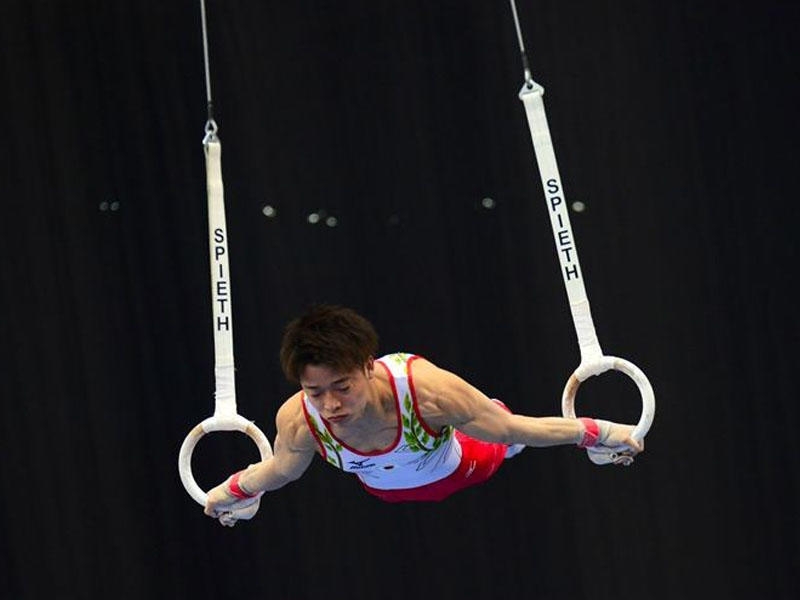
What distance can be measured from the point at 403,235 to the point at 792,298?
1360 millimetres

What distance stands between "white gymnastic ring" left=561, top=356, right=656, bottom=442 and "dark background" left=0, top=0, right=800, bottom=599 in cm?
134

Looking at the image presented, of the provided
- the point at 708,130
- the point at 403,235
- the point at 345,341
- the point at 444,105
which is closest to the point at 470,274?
the point at 403,235

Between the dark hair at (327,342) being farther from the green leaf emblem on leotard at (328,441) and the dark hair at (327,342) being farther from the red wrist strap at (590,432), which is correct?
the red wrist strap at (590,432)

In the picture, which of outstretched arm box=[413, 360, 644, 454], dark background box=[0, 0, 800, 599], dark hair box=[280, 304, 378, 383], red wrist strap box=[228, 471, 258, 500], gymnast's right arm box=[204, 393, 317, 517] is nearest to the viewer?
dark hair box=[280, 304, 378, 383]

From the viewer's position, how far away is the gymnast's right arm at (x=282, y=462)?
332 cm

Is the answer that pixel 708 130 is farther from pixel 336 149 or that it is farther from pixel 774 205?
pixel 336 149

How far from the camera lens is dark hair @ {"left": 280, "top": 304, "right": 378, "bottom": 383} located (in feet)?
9.84

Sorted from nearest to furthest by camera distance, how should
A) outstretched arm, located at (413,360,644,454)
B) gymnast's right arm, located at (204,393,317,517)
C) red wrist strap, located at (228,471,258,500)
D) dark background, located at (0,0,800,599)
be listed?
1. outstretched arm, located at (413,360,644,454)
2. gymnast's right arm, located at (204,393,317,517)
3. red wrist strap, located at (228,471,258,500)
4. dark background, located at (0,0,800,599)

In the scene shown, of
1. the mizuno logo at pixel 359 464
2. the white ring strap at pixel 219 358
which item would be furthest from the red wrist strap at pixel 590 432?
the white ring strap at pixel 219 358

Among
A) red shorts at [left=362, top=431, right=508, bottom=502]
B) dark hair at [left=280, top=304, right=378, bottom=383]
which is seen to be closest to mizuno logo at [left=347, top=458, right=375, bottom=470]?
red shorts at [left=362, top=431, right=508, bottom=502]

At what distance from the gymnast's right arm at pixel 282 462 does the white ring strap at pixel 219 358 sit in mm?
48

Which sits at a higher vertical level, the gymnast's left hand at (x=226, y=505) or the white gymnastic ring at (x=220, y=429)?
the white gymnastic ring at (x=220, y=429)

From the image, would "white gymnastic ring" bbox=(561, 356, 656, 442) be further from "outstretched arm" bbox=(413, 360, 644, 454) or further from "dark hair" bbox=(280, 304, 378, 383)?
"dark hair" bbox=(280, 304, 378, 383)

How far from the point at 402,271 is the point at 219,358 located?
58.2 inches
